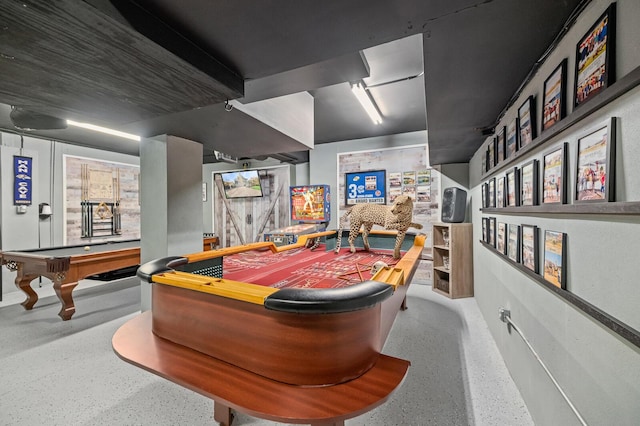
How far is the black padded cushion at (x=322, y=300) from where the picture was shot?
945 millimetres

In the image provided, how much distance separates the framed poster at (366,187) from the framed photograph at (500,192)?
2.88 m

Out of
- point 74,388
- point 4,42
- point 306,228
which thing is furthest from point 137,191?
point 4,42

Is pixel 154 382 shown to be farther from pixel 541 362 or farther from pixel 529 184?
pixel 529 184

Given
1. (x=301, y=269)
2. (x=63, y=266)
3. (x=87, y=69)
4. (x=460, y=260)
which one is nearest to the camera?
(x=87, y=69)

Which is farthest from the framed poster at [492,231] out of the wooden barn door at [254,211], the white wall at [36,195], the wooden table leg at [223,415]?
the white wall at [36,195]

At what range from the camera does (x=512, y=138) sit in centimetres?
204

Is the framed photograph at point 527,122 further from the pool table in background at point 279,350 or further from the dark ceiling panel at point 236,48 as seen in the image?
the pool table in background at point 279,350

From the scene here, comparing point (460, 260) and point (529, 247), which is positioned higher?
point (529, 247)

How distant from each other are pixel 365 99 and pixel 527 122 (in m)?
2.04

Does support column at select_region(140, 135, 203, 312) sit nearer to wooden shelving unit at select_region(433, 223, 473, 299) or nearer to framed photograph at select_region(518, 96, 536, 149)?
framed photograph at select_region(518, 96, 536, 149)

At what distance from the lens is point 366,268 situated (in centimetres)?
226

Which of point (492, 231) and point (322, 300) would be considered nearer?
point (322, 300)

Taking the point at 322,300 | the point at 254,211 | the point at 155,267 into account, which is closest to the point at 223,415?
the point at 155,267

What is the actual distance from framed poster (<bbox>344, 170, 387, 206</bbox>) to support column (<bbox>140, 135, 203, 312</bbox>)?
134 inches
